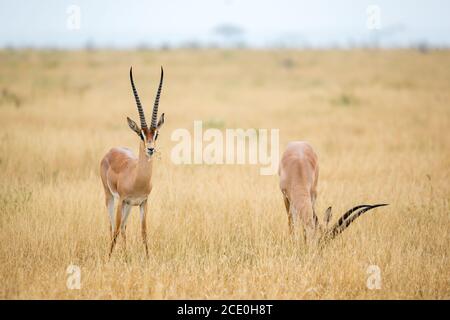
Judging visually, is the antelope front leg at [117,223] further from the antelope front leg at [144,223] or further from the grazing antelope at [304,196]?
the grazing antelope at [304,196]

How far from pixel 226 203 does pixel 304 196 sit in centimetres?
173

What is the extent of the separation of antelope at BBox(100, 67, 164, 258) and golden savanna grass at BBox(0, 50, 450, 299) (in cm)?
37

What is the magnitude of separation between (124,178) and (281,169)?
2103mm

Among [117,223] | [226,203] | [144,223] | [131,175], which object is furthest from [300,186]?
[117,223]

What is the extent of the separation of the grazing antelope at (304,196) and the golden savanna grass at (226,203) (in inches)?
9.6

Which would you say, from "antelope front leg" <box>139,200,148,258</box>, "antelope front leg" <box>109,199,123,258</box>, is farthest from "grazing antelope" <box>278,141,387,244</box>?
"antelope front leg" <box>109,199,123,258</box>

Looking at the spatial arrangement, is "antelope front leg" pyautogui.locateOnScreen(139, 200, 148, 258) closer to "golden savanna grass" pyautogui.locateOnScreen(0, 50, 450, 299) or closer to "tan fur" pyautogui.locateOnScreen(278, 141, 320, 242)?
"golden savanna grass" pyautogui.locateOnScreen(0, 50, 450, 299)

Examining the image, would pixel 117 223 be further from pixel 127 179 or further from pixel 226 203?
pixel 226 203

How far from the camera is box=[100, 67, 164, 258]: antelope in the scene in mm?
5396

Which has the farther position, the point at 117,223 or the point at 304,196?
the point at 304,196

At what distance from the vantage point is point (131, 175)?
5.81m

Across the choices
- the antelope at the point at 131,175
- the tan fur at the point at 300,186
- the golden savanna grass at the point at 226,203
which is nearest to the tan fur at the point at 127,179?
the antelope at the point at 131,175

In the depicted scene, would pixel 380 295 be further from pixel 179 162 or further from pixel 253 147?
pixel 253 147
